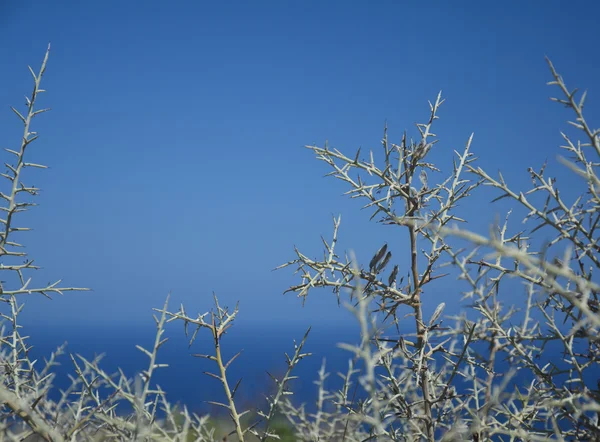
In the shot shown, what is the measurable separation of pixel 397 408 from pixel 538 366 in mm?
495

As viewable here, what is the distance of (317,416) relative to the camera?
75.3 inches

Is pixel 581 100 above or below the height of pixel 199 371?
above

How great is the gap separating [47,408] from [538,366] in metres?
1.56

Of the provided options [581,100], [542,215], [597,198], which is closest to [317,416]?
[542,215]

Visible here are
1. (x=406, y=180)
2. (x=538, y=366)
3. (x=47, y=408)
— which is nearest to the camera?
(x=47, y=408)

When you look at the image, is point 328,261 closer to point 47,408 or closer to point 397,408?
point 397,408

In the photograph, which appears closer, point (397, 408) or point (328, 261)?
point (397, 408)

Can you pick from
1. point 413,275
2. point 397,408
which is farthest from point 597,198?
point 397,408

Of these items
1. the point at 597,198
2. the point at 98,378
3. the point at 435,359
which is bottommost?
the point at 98,378

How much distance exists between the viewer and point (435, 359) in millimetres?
2205

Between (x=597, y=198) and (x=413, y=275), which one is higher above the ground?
(x=597, y=198)

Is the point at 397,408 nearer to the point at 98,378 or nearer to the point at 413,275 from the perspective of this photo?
the point at 413,275

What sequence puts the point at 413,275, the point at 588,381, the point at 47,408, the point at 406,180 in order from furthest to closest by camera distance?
the point at 406,180 < the point at 413,275 < the point at 588,381 < the point at 47,408

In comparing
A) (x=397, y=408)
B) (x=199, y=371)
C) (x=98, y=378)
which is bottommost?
(x=98, y=378)
